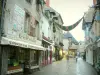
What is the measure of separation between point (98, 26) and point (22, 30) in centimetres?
1069

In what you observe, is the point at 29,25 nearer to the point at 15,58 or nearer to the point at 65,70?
the point at 15,58

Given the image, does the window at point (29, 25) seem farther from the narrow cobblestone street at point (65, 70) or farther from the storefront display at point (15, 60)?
the narrow cobblestone street at point (65, 70)

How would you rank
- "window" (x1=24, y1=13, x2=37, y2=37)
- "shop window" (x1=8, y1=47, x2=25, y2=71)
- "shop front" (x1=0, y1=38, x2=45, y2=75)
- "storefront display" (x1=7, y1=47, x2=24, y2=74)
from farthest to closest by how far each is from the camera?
Result: "window" (x1=24, y1=13, x2=37, y2=37) < "shop window" (x1=8, y1=47, x2=25, y2=71) < "storefront display" (x1=7, y1=47, x2=24, y2=74) < "shop front" (x1=0, y1=38, x2=45, y2=75)

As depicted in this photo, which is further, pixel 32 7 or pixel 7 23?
pixel 32 7

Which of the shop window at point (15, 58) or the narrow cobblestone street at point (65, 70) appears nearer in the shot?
the shop window at point (15, 58)

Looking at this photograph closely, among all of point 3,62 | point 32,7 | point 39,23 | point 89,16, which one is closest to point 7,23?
point 3,62

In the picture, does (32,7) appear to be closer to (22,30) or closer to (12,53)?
(22,30)

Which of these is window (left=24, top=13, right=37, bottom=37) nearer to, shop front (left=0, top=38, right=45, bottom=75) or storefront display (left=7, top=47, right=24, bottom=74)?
shop front (left=0, top=38, right=45, bottom=75)

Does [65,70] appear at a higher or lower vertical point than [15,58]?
lower

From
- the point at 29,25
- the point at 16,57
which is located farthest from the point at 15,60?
the point at 29,25

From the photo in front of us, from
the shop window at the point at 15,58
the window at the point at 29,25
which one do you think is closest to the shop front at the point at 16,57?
the shop window at the point at 15,58

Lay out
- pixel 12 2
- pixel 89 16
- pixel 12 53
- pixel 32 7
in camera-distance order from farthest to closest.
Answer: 1. pixel 89 16
2. pixel 32 7
3. pixel 12 53
4. pixel 12 2

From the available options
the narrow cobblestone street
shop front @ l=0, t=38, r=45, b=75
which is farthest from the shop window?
the narrow cobblestone street

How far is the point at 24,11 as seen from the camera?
1647 centimetres
